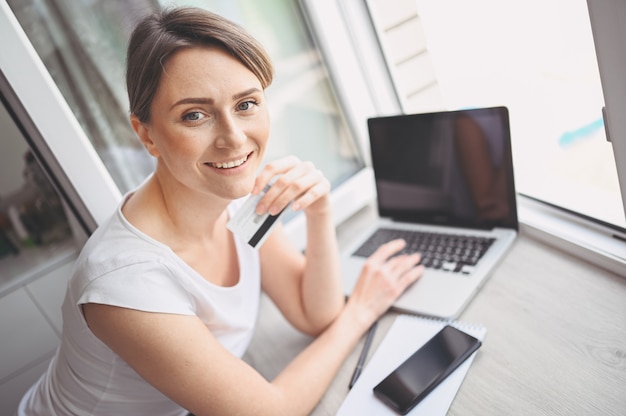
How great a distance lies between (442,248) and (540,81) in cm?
47

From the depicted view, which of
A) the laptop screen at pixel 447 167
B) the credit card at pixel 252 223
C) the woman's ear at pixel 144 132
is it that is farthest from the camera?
the laptop screen at pixel 447 167

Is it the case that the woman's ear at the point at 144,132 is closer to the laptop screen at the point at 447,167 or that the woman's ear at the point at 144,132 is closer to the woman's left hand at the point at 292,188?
the woman's left hand at the point at 292,188

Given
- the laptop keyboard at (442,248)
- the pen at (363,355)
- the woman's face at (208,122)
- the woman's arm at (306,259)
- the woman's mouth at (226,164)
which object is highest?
the woman's face at (208,122)

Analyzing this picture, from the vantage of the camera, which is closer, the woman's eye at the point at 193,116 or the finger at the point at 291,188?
the woman's eye at the point at 193,116

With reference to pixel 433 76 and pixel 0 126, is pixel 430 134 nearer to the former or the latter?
pixel 433 76

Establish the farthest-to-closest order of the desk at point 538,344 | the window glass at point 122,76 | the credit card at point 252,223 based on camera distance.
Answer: the window glass at point 122,76 → the credit card at point 252,223 → the desk at point 538,344

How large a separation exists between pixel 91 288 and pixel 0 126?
0.80 m

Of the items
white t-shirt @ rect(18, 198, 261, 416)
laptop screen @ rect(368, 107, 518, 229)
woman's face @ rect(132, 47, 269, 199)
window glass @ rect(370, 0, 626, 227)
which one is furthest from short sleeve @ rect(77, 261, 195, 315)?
window glass @ rect(370, 0, 626, 227)

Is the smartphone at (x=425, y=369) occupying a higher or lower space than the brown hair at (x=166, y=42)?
lower

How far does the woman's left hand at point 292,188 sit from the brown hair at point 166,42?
24cm

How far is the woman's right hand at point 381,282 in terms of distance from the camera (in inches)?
36.6

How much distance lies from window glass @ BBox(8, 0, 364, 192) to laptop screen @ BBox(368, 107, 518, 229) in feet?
1.07

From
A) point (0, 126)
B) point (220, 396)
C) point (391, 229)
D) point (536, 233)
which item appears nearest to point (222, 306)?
point (220, 396)

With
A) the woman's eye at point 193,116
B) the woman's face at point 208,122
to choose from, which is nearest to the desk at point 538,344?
the woman's face at point 208,122
